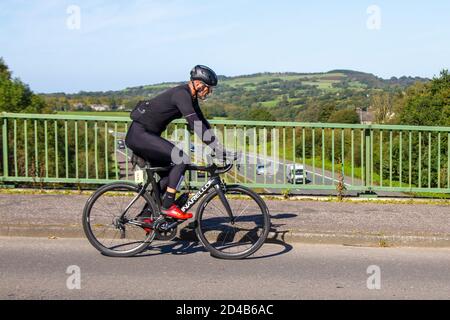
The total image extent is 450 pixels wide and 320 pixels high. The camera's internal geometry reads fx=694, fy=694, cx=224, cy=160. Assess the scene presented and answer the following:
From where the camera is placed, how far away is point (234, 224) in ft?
25.2

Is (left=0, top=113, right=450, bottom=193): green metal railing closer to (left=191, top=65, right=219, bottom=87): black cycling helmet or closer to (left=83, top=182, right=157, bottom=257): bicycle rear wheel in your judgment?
(left=83, top=182, right=157, bottom=257): bicycle rear wheel

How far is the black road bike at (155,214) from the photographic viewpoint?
24.0 feet

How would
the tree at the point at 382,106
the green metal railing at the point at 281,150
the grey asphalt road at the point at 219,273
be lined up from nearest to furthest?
the grey asphalt road at the point at 219,273, the green metal railing at the point at 281,150, the tree at the point at 382,106

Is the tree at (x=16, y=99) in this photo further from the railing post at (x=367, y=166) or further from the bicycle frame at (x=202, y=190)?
the bicycle frame at (x=202, y=190)

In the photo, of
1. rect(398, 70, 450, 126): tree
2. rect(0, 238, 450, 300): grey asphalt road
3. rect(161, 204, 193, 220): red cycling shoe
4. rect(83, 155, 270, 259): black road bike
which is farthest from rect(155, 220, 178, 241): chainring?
rect(398, 70, 450, 126): tree

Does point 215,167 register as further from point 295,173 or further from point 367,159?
point 367,159

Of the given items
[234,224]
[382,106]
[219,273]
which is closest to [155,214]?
[234,224]

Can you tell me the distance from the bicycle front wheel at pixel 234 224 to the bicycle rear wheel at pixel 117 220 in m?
0.57

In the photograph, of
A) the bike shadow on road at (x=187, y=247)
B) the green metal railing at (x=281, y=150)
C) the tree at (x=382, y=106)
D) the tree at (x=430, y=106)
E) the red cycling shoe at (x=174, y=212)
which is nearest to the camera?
the red cycling shoe at (x=174, y=212)

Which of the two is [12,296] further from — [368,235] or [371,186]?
[371,186]

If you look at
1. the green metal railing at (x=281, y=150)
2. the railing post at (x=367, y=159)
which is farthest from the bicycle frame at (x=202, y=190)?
the railing post at (x=367, y=159)

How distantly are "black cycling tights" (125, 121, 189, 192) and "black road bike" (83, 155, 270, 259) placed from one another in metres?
0.09

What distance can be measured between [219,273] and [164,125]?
1683 millimetres

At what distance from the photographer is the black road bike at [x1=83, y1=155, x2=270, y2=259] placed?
732cm
